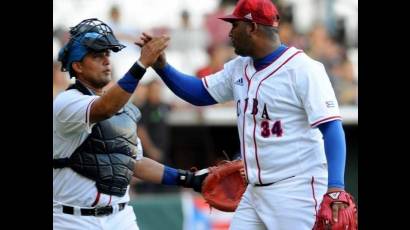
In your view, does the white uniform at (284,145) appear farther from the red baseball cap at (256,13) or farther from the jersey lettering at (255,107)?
the red baseball cap at (256,13)

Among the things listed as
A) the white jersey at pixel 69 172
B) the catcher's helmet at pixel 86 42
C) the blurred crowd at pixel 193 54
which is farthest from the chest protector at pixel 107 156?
the blurred crowd at pixel 193 54

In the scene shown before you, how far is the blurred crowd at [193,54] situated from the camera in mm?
11141

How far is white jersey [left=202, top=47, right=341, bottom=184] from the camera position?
18.8ft

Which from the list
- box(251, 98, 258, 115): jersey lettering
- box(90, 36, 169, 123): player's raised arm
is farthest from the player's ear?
box(251, 98, 258, 115): jersey lettering

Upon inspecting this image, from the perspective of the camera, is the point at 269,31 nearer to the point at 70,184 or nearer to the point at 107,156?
the point at 107,156

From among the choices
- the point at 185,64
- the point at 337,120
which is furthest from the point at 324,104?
the point at 185,64

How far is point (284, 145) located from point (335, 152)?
0.36 metres

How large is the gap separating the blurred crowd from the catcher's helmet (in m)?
4.84

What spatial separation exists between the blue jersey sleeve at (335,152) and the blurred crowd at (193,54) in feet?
18.1

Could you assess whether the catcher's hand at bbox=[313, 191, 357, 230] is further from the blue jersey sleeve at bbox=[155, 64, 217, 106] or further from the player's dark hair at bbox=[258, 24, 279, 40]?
the blue jersey sleeve at bbox=[155, 64, 217, 106]

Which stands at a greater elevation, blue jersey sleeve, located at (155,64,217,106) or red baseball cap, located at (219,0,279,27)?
red baseball cap, located at (219,0,279,27)

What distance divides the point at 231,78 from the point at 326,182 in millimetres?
941

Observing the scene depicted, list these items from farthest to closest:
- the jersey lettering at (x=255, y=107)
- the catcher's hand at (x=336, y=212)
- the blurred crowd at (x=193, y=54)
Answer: the blurred crowd at (x=193, y=54), the jersey lettering at (x=255, y=107), the catcher's hand at (x=336, y=212)
